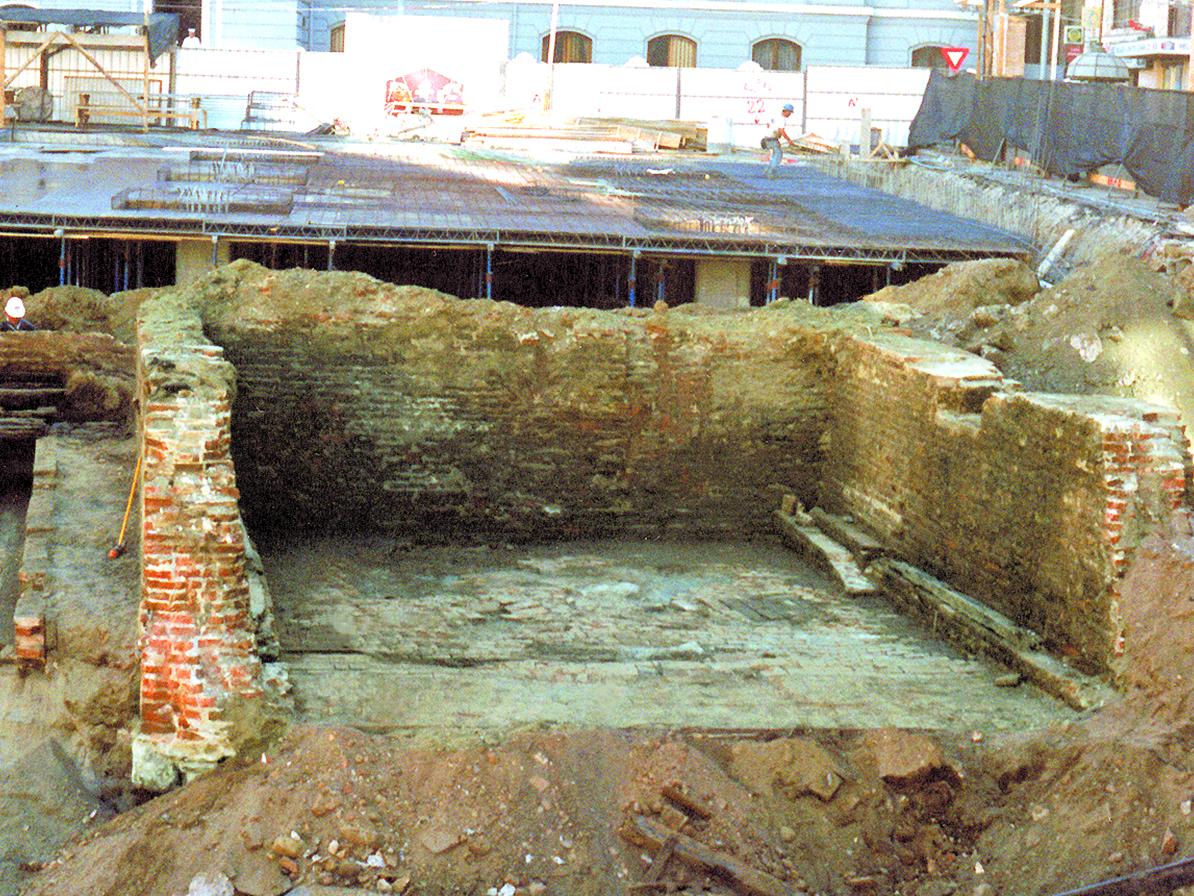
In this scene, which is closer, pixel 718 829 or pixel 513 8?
pixel 718 829

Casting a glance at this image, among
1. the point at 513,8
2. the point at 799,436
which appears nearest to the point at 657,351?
the point at 799,436

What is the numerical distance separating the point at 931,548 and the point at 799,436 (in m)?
2.20

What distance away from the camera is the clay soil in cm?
724

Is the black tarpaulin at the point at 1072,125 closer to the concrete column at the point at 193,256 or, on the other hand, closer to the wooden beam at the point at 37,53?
the concrete column at the point at 193,256

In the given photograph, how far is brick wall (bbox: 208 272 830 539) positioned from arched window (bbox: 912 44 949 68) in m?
30.7

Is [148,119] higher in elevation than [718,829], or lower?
higher

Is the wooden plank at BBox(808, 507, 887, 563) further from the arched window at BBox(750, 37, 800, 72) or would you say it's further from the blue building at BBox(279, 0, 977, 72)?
the arched window at BBox(750, 37, 800, 72)

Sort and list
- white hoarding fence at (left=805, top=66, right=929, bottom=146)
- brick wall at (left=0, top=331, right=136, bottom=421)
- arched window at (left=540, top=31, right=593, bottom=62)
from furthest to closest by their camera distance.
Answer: arched window at (left=540, top=31, right=593, bottom=62), white hoarding fence at (left=805, top=66, right=929, bottom=146), brick wall at (left=0, top=331, right=136, bottom=421)

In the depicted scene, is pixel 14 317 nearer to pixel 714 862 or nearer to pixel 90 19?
pixel 714 862

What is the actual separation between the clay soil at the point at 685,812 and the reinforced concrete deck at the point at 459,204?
34.2 feet

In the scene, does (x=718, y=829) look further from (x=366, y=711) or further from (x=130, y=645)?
(x=130, y=645)

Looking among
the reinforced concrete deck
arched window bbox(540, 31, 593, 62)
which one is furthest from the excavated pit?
arched window bbox(540, 31, 593, 62)

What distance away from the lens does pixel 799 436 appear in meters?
13.0

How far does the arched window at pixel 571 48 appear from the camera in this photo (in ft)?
136
